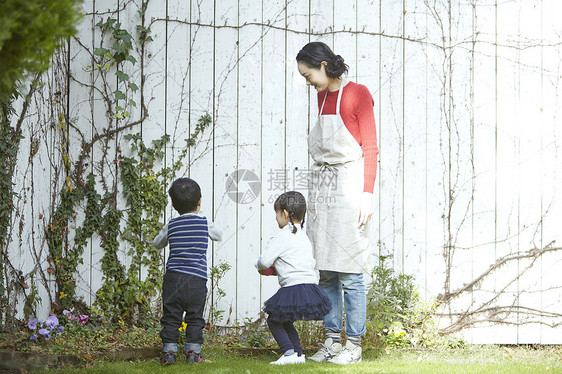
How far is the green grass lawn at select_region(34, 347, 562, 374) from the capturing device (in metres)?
2.98

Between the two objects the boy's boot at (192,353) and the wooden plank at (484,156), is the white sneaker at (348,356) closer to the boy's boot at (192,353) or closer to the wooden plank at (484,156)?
the boy's boot at (192,353)

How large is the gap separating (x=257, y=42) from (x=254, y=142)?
673 millimetres

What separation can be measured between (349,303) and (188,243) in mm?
906

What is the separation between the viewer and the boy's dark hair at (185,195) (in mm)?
3283

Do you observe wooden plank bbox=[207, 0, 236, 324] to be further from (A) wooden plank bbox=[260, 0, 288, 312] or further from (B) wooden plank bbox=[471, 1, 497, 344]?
(B) wooden plank bbox=[471, 1, 497, 344]

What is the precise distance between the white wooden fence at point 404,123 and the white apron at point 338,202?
76 centimetres

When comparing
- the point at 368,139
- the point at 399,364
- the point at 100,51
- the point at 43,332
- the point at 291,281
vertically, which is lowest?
the point at 399,364

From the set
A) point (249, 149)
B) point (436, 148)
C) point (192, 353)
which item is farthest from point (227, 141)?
point (192, 353)

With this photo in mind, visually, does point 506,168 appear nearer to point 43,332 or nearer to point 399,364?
point 399,364

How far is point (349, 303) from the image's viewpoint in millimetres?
3301

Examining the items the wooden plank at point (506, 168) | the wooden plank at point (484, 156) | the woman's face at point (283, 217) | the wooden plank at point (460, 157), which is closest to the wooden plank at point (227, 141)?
the woman's face at point (283, 217)

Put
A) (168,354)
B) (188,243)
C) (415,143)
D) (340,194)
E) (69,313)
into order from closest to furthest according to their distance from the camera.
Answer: (168,354) < (188,243) < (340,194) < (69,313) < (415,143)

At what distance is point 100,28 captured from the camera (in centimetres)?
414

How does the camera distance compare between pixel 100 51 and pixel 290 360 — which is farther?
pixel 100 51
